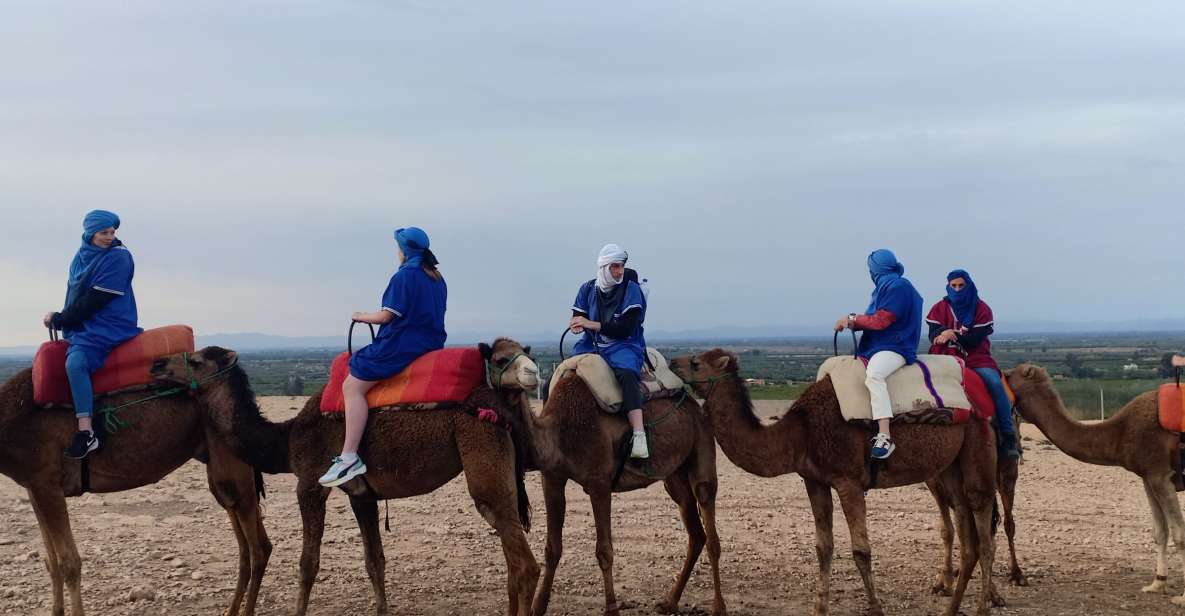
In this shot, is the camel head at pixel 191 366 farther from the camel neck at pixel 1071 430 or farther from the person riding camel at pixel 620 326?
the camel neck at pixel 1071 430

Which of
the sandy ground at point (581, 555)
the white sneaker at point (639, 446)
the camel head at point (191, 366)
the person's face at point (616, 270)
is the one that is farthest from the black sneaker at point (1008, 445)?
the camel head at point (191, 366)

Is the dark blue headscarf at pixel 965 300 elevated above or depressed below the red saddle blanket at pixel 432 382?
above

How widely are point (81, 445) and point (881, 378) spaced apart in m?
6.48

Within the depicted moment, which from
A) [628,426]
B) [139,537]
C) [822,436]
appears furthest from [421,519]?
[822,436]

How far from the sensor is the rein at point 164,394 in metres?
8.44

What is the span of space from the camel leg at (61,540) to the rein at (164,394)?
66cm

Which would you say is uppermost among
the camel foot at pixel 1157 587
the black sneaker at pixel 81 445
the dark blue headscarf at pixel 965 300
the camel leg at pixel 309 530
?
the dark blue headscarf at pixel 965 300

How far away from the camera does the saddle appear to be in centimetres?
901

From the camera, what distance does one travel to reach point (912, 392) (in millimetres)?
9109

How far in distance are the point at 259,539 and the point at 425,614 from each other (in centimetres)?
157

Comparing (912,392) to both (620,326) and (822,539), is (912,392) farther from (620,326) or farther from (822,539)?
(620,326)

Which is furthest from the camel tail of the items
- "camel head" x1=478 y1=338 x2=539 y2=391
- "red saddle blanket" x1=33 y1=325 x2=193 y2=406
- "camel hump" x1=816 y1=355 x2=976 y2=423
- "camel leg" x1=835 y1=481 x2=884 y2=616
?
"red saddle blanket" x1=33 y1=325 x2=193 y2=406

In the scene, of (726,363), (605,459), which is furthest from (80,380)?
(726,363)

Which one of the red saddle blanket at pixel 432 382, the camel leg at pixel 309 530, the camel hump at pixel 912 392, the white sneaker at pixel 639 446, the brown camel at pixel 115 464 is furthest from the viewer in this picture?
the camel hump at pixel 912 392
